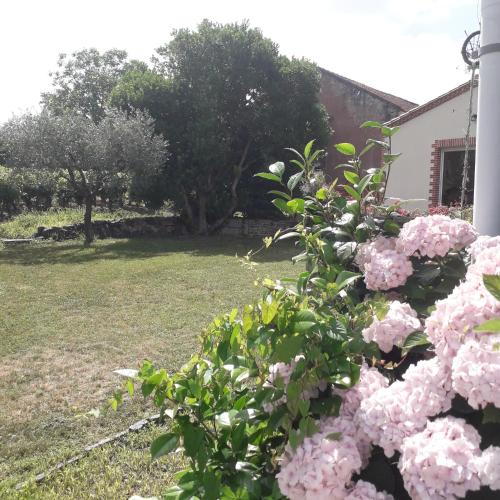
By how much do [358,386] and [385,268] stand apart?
1.22ft

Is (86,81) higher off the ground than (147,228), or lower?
higher

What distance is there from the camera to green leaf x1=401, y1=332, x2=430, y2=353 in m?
1.17

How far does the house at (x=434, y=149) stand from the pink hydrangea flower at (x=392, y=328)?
11.2m

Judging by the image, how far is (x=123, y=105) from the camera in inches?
658

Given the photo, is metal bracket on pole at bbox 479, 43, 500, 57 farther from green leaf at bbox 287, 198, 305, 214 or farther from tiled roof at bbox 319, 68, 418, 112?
tiled roof at bbox 319, 68, 418, 112

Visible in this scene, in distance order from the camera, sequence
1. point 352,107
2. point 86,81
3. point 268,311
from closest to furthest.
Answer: point 268,311 < point 352,107 < point 86,81

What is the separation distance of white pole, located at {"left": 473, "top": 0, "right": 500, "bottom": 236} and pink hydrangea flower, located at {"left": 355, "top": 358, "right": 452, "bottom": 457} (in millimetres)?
906

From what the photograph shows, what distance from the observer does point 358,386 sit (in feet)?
3.93

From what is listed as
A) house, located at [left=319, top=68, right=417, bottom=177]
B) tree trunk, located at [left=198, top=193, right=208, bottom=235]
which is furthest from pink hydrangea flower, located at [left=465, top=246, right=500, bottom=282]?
house, located at [left=319, top=68, right=417, bottom=177]

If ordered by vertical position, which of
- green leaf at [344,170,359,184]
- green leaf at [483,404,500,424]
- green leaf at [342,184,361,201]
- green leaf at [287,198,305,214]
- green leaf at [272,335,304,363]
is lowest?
green leaf at [483,404,500,424]

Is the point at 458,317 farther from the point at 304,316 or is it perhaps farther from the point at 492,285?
the point at 304,316

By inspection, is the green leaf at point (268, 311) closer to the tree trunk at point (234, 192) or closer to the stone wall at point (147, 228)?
the stone wall at point (147, 228)

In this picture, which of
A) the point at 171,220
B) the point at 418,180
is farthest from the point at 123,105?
the point at 418,180

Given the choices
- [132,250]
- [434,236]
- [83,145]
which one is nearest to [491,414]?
[434,236]
